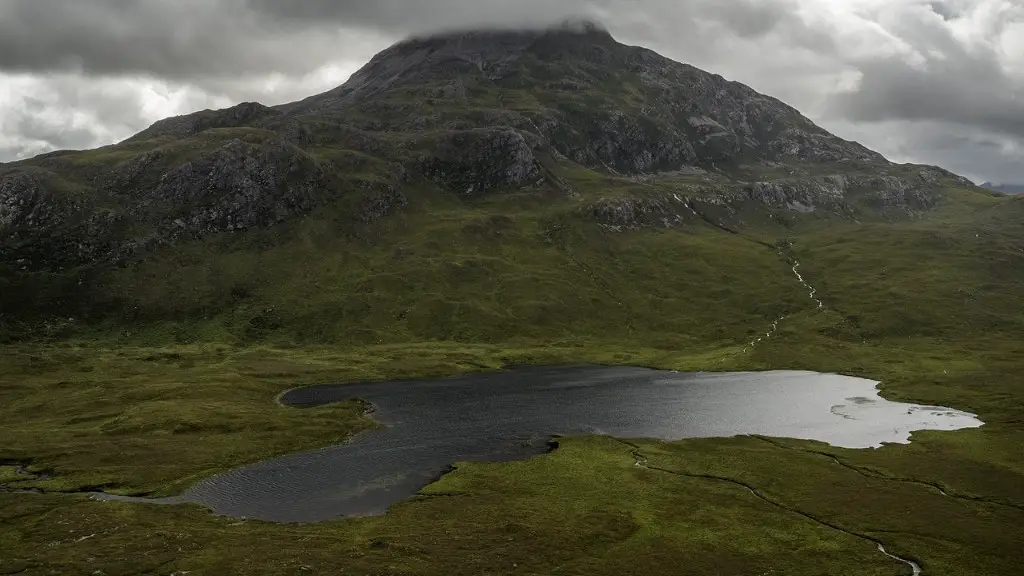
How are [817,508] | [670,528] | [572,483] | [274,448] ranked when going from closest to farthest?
[670,528]
[817,508]
[572,483]
[274,448]

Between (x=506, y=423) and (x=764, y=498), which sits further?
(x=506, y=423)

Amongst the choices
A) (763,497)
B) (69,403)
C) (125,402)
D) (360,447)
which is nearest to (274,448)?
(360,447)

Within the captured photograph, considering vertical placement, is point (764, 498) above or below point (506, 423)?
above

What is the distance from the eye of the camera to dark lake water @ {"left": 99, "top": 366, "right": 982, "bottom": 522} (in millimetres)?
98425

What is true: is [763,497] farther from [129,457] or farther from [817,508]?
[129,457]

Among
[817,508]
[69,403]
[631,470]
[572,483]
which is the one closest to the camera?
[817,508]

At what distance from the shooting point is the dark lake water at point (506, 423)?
9843 cm

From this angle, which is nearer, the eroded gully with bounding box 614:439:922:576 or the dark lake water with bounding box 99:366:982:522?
the eroded gully with bounding box 614:439:922:576

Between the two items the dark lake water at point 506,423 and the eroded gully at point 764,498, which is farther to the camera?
the dark lake water at point 506,423

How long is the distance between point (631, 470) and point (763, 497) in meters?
21.2

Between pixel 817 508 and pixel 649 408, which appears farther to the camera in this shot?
pixel 649 408

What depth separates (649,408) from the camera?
159875 millimetres

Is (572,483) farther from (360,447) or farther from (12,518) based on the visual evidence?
(12,518)

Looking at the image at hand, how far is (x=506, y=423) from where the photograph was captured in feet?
470
